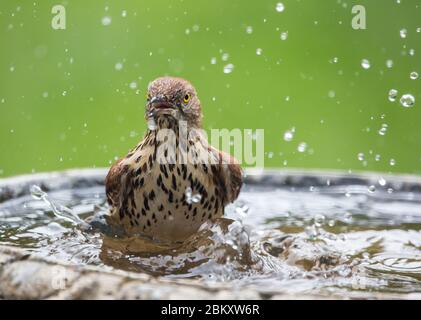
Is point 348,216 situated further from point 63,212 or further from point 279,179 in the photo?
point 63,212

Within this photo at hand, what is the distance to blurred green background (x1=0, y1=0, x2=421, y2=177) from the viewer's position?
823cm

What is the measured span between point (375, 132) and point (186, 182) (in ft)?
18.6

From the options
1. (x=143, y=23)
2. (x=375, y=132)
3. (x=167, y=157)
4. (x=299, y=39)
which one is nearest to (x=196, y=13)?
(x=143, y=23)

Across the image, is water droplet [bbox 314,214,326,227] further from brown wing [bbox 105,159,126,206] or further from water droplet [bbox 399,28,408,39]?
water droplet [bbox 399,28,408,39]

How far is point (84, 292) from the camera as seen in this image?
242 centimetres

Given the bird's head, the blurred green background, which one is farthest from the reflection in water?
the blurred green background

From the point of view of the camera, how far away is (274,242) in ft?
12.4

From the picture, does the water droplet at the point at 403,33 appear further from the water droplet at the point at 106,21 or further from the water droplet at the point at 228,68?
the water droplet at the point at 106,21

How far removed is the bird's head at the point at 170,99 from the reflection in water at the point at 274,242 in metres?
0.56

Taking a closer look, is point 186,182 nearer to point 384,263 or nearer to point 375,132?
point 384,263

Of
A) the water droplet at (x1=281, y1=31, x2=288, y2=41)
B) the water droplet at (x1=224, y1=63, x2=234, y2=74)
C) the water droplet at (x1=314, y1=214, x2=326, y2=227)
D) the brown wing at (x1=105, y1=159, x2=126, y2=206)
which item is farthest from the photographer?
the water droplet at (x1=281, y1=31, x2=288, y2=41)

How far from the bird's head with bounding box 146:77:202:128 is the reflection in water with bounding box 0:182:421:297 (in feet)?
1.83

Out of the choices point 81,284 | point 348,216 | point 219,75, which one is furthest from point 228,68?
point 81,284

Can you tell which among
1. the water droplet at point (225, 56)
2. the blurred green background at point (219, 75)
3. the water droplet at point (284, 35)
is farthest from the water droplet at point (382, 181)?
the water droplet at point (225, 56)
